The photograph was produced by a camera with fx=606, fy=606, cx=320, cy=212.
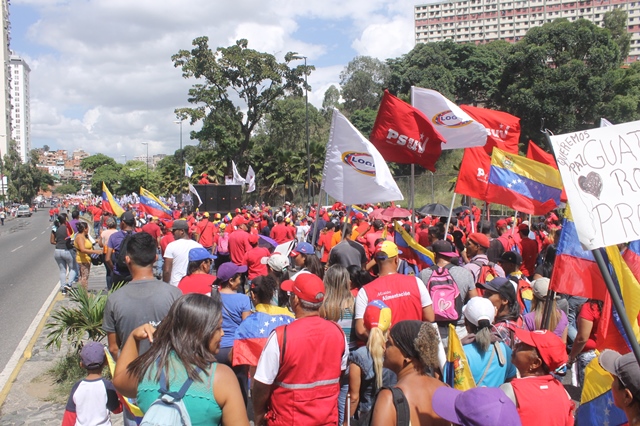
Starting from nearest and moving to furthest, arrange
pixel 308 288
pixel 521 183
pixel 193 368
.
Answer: pixel 193 368 → pixel 308 288 → pixel 521 183

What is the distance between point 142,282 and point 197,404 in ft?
4.82

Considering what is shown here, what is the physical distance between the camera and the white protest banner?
8.96 ft

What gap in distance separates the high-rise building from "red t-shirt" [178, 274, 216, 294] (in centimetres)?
13462

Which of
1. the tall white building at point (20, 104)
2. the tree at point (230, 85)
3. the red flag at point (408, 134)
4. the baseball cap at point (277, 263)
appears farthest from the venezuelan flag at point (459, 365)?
the tall white building at point (20, 104)

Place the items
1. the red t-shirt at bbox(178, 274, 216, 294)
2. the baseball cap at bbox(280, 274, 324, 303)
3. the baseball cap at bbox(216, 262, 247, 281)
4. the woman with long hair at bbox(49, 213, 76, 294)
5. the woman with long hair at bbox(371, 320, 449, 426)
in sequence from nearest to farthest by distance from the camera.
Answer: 1. the woman with long hair at bbox(371, 320, 449, 426)
2. the baseball cap at bbox(280, 274, 324, 303)
3. the baseball cap at bbox(216, 262, 247, 281)
4. the red t-shirt at bbox(178, 274, 216, 294)
5. the woman with long hair at bbox(49, 213, 76, 294)

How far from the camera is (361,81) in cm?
7981

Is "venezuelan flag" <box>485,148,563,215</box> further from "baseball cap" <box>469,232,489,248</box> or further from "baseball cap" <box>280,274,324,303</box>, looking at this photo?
"baseball cap" <box>280,274,324,303</box>

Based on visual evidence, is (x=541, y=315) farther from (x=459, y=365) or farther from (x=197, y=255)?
(x=197, y=255)

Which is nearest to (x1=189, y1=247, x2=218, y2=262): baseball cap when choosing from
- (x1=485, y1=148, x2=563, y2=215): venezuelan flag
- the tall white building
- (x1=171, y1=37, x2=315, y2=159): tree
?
(x1=485, y1=148, x2=563, y2=215): venezuelan flag

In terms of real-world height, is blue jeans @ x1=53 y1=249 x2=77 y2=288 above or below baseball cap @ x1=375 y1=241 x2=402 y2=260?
below

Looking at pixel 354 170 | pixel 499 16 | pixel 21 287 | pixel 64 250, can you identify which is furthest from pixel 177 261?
pixel 499 16

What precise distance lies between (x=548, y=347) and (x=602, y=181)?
36.4 inches

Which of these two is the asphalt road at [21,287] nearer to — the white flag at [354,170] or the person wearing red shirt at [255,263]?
the person wearing red shirt at [255,263]

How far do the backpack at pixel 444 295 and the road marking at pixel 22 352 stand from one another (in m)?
4.71
